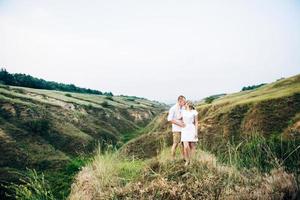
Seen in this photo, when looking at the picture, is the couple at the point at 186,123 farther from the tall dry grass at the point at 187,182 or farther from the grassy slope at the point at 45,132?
the grassy slope at the point at 45,132

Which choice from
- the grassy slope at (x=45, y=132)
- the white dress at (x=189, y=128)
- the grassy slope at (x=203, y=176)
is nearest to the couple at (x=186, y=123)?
the white dress at (x=189, y=128)

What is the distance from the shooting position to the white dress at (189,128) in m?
11.3

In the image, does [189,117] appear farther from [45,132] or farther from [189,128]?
[45,132]

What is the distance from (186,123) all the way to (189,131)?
0.99 ft

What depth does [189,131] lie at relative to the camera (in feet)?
37.4

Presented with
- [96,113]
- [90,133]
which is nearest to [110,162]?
[90,133]

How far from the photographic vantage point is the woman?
11203 mm

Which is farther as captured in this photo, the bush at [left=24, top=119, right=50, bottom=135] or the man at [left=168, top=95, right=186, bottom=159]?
the bush at [left=24, top=119, right=50, bottom=135]

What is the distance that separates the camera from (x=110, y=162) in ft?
34.2

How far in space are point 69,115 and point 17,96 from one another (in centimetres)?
601

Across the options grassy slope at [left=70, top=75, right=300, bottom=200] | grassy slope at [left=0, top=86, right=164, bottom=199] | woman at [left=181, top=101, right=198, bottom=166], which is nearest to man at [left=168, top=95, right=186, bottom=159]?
woman at [left=181, top=101, right=198, bottom=166]

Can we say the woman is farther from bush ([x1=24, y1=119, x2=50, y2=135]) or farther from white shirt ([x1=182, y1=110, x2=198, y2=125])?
bush ([x1=24, y1=119, x2=50, y2=135])

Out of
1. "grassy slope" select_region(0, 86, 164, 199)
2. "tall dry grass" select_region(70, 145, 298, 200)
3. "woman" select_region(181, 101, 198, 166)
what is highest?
"woman" select_region(181, 101, 198, 166)

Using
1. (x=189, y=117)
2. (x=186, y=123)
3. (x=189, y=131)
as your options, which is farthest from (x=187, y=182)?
(x=189, y=117)
